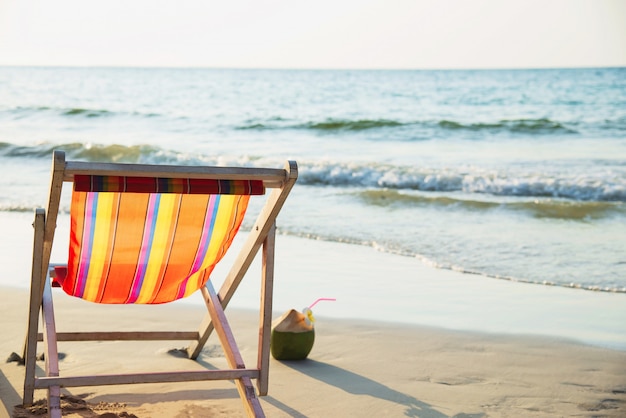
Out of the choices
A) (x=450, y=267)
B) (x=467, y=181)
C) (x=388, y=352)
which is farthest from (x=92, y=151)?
(x=388, y=352)

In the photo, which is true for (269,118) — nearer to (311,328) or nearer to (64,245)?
(64,245)

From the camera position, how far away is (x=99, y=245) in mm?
2768

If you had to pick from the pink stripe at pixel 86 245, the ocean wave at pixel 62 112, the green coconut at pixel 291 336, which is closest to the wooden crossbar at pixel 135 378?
the pink stripe at pixel 86 245

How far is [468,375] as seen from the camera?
3670 millimetres

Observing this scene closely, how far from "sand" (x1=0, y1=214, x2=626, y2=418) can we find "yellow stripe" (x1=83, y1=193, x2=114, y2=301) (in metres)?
0.49

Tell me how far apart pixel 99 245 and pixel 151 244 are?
183mm

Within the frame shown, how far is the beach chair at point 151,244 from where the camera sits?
242 cm

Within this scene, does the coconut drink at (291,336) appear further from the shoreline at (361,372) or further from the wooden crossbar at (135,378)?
the wooden crossbar at (135,378)

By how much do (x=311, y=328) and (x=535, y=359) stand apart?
1143 millimetres

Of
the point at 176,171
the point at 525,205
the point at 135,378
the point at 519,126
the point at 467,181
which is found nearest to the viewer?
the point at 176,171

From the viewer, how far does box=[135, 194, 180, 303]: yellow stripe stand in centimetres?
274

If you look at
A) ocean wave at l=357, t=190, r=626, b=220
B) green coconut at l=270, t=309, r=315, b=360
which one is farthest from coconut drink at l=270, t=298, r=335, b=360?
ocean wave at l=357, t=190, r=626, b=220

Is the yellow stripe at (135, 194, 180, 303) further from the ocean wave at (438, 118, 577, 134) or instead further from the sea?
the ocean wave at (438, 118, 577, 134)

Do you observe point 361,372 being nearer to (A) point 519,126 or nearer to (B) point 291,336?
(B) point 291,336
